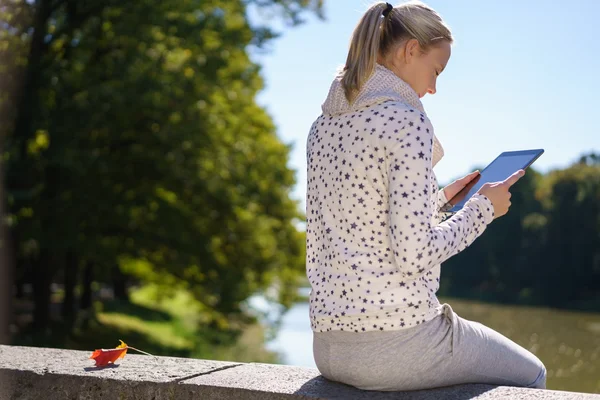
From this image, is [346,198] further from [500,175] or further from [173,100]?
[173,100]

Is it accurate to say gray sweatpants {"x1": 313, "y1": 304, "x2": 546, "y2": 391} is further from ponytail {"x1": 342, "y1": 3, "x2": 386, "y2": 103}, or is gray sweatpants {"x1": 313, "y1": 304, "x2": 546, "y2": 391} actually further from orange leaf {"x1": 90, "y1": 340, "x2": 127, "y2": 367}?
orange leaf {"x1": 90, "y1": 340, "x2": 127, "y2": 367}

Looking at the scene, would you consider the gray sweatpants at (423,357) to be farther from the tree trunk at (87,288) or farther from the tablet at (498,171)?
the tree trunk at (87,288)

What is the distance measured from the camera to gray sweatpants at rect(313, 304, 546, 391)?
2385 millimetres

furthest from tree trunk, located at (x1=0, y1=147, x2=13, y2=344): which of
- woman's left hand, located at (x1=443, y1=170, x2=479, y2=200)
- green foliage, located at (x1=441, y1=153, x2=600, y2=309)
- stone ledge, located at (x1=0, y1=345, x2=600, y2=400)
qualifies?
green foliage, located at (x1=441, y1=153, x2=600, y2=309)

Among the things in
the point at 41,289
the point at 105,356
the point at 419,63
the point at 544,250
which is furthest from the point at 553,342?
the point at 544,250

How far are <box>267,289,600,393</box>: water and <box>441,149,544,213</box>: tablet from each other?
35.0 ft

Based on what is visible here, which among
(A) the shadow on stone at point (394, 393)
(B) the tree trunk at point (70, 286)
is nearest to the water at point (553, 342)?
(B) the tree trunk at point (70, 286)

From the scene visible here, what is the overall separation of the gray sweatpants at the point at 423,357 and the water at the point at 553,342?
10.8m

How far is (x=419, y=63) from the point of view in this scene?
2.48m

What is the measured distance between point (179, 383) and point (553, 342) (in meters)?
20.9

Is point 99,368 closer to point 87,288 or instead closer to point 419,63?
point 419,63

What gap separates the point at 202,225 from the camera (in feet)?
51.9

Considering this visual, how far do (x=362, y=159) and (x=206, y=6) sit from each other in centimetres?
1212

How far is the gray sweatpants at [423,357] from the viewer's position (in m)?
2.38
